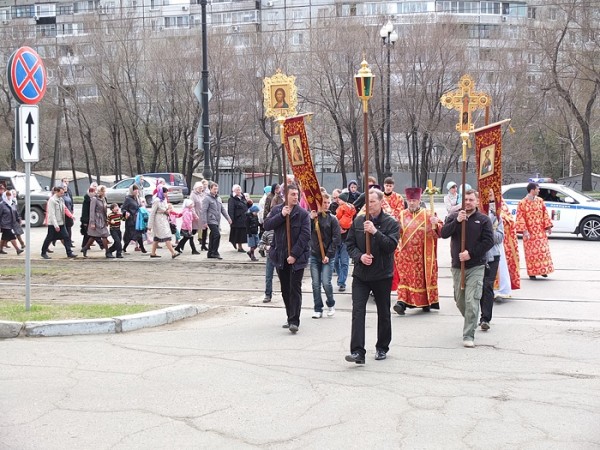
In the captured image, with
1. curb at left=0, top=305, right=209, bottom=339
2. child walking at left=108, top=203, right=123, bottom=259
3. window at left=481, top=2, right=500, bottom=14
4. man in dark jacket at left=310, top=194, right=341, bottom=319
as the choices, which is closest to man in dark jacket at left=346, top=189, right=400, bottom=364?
man in dark jacket at left=310, top=194, right=341, bottom=319

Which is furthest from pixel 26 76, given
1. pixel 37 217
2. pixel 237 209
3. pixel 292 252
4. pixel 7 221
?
pixel 37 217

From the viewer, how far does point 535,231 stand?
47.4ft

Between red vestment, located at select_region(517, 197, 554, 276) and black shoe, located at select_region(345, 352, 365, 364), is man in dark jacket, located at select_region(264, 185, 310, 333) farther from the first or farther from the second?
red vestment, located at select_region(517, 197, 554, 276)

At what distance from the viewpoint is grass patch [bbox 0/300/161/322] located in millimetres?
9883

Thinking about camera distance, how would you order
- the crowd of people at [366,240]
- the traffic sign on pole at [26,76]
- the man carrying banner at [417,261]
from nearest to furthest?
1. the crowd of people at [366,240]
2. the traffic sign on pole at [26,76]
3. the man carrying banner at [417,261]

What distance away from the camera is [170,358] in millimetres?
8305

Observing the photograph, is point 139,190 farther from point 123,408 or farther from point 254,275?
point 123,408

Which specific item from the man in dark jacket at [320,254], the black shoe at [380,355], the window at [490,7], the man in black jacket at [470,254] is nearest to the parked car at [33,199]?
the man in dark jacket at [320,254]

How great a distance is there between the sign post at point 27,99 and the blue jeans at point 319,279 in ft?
11.9

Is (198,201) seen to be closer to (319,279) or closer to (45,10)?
(319,279)

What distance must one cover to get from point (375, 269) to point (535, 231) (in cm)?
710

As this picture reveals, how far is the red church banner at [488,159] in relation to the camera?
971cm

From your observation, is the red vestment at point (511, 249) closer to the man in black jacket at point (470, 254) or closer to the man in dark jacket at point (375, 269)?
the man in black jacket at point (470, 254)

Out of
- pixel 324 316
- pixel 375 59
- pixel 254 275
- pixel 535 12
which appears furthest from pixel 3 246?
pixel 535 12
